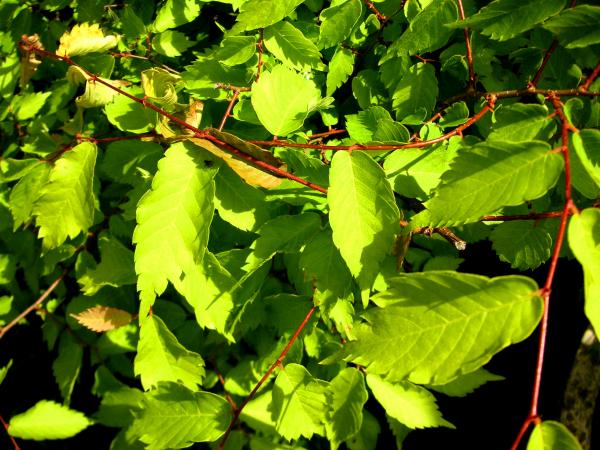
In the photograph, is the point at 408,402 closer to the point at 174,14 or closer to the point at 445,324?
the point at 445,324

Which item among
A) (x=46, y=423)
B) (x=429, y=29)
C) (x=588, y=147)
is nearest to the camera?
(x=588, y=147)

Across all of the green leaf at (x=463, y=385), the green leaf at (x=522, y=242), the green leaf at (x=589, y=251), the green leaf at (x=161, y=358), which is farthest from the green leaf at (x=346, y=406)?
the green leaf at (x=589, y=251)

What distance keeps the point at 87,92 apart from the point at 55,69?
0.70 meters

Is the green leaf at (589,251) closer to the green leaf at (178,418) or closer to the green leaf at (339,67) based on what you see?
the green leaf at (339,67)

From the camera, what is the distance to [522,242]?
108cm

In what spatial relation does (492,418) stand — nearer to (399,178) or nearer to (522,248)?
(522,248)

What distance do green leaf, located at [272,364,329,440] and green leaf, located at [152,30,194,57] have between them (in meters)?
0.94

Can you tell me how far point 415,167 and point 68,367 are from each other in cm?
126

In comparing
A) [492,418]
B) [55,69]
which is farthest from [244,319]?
[492,418]

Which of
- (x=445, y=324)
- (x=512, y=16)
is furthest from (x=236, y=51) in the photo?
(x=445, y=324)

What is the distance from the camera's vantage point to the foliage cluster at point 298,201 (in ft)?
2.36

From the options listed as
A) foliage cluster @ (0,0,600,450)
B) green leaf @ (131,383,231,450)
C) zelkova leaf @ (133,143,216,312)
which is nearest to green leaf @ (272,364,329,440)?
foliage cluster @ (0,0,600,450)

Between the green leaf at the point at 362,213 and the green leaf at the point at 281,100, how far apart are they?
0.19 metres

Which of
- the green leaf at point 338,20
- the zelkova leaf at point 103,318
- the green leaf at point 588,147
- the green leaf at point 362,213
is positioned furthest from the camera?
the zelkova leaf at point 103,318
